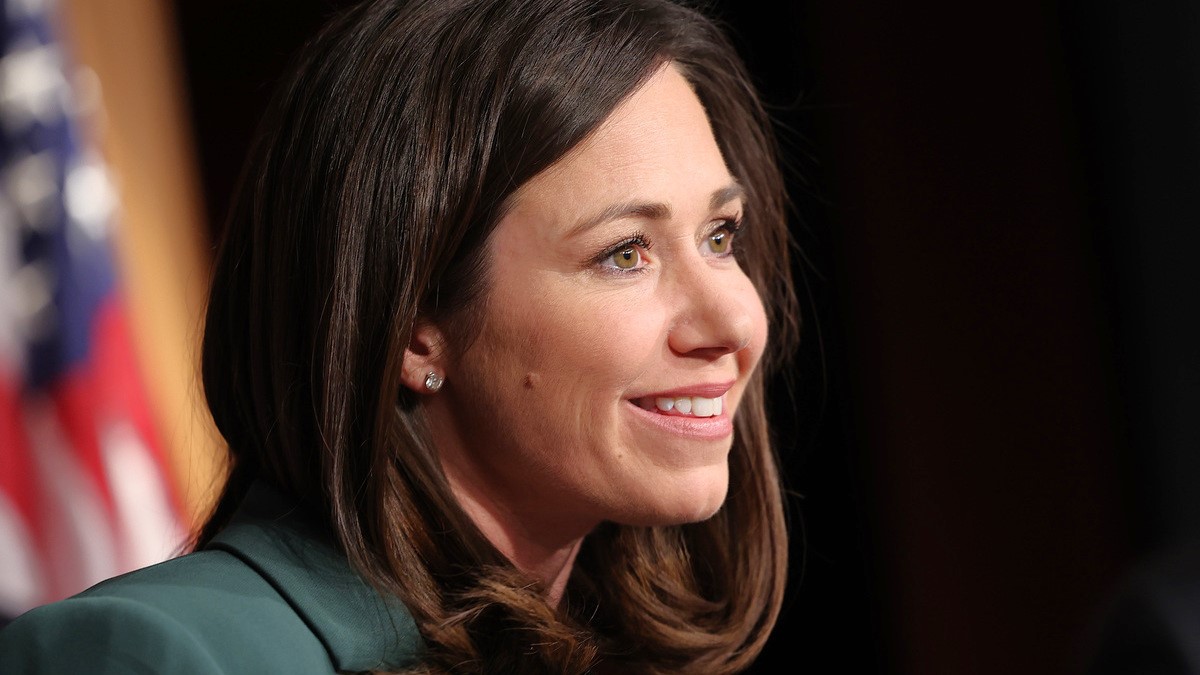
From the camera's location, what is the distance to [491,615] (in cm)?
141

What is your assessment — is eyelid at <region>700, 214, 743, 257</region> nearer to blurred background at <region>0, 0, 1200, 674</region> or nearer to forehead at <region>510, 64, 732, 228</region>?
forehead at <region>510, 64, 732, 228</region>

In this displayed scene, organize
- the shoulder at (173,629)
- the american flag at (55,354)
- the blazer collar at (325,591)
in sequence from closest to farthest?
the shoulder at (173,629) → the blazer collar at (325,591) → the american flag at (55,354)

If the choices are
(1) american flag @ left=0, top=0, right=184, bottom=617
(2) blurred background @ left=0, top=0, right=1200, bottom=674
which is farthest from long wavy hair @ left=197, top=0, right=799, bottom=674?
(2) blurred background @ left=0, top=0, right=1200, bottom=674

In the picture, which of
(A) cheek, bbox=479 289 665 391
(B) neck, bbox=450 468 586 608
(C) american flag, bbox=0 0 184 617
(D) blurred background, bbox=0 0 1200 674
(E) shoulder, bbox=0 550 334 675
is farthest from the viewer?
(D) blurred background, bbox=0 0 1200 674

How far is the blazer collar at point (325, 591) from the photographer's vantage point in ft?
4.25

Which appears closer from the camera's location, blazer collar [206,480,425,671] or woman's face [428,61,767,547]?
blazer collar [206,480,425,671]

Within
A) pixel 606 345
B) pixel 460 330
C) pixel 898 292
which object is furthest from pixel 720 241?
pixel 898 292

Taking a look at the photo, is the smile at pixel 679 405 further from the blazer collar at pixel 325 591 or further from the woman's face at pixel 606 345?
the blazer collar at pixel 325 591

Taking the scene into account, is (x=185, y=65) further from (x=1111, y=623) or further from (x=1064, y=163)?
(x=1111, y=623)

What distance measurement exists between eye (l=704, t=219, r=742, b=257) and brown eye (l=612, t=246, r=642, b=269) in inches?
6.2

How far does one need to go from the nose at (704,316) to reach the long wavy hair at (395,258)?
0.74ft

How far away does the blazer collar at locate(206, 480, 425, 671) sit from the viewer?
130 cm

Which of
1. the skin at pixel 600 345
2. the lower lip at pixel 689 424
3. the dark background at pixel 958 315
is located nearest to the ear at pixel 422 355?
the skin at pixel 600 345

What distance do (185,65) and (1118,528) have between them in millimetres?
2292
